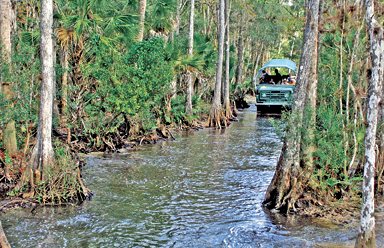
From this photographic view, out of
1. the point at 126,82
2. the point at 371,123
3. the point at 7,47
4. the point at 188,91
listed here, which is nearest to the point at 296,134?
the point at 371,123

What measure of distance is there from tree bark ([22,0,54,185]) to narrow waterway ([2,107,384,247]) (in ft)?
2.72

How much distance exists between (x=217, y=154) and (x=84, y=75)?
202 inches

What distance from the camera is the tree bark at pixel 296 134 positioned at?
26.5ft

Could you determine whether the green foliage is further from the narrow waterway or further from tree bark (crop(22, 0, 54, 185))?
tree bark (crop(22, 0, 54, 185))

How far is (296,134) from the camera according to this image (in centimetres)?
812

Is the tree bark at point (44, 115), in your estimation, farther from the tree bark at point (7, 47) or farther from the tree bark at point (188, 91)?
the tree bark at point (188, 91)

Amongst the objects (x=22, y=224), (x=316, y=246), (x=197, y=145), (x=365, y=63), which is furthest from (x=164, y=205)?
(x=197, y=145)

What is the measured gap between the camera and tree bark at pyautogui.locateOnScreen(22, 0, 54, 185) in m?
8.30

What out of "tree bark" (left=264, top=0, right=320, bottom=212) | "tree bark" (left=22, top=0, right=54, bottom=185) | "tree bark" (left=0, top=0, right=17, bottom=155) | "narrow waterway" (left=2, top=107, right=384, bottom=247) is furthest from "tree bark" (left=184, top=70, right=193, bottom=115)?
"tree bark" (left=264, top=0, right=320, bottom=212)

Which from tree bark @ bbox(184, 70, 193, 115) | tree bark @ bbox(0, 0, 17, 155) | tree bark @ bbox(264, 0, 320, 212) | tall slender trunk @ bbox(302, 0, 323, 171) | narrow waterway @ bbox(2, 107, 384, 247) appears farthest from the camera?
tree bark @ bbox(184, 70, 193, 115)

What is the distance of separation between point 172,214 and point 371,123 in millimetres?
4291

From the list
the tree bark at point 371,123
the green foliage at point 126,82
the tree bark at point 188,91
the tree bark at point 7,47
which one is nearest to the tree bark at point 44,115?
the tree bark at point 7,47

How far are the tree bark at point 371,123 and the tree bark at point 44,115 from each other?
587 cm

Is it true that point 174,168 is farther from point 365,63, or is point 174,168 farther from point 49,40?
point 365,63
